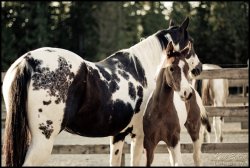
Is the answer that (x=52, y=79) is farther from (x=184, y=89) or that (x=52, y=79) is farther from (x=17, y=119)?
(x=184, y=89)

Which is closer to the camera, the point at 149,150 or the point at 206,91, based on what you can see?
the point at 149,150

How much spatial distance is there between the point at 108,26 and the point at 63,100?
33.3m

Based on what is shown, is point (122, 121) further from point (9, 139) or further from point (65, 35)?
point (65, 35)

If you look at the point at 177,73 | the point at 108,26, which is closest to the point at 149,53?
the point at 177,73

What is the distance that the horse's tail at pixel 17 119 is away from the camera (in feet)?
13.1

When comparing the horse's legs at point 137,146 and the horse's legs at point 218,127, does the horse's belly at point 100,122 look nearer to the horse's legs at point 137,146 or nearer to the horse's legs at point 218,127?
the horse's legs at point 137,146

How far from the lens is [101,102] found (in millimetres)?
4387

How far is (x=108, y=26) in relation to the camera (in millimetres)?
37062

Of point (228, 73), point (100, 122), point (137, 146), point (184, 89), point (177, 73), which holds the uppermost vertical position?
point (177, 73)

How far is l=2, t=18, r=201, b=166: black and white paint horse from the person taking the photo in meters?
4.01

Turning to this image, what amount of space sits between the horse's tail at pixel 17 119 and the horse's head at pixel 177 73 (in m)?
1.31

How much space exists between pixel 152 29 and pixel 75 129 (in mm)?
35154

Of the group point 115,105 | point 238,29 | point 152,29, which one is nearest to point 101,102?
point 115,105

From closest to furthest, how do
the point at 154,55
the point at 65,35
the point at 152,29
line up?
1. the point at 154,55
2. the point at 65,35
3. the point at 152,29
